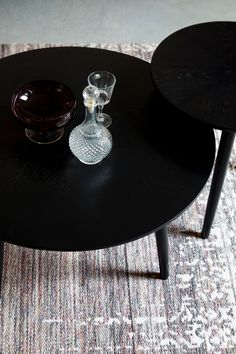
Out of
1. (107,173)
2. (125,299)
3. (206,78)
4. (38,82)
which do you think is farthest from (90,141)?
(125,299)

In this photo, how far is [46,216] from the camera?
1.14m

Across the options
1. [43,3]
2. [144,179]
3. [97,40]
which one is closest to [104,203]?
[144,179]

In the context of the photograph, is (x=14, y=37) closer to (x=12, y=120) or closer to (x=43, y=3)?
(x=43, y=3)

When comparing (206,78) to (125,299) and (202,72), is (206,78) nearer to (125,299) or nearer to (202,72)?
(202,72)

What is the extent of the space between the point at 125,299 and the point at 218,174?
0.44 m

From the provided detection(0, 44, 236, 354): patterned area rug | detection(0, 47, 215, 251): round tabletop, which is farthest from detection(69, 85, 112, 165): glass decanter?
detection(0, 44, 236, 354): patterned area rug

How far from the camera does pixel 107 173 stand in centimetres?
123

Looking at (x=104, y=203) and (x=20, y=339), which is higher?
(x=104, y=203)

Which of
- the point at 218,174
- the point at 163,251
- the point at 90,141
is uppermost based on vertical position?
the point at 90,141

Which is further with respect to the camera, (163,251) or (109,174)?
(163,251)

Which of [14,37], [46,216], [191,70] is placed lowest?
[14,37]

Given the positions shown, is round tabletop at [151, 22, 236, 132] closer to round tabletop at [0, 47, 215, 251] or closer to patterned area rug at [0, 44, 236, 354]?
round tabletop at [0, 47, 215, 251]

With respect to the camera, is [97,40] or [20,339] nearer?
[20,339]

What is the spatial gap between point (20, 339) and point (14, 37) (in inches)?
53.7
